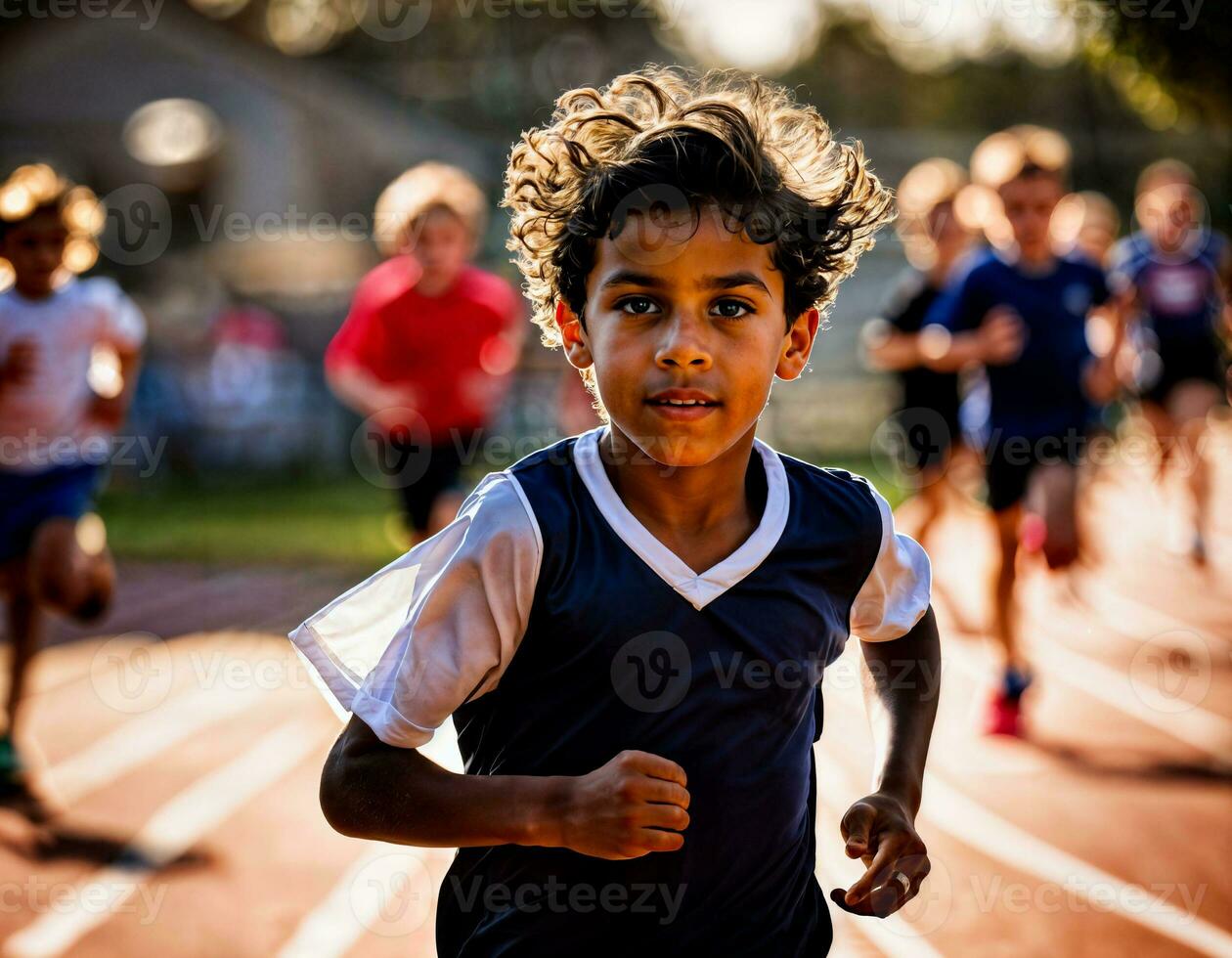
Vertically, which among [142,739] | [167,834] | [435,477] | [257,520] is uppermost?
[435,477]

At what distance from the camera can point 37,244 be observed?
5.68 meters

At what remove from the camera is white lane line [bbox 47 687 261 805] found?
5848 mm

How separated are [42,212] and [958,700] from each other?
4829 millimetres

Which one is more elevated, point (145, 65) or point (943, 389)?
point (145, 65)

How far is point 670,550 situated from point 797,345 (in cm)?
52

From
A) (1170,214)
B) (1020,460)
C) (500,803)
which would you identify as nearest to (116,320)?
(1020,460)

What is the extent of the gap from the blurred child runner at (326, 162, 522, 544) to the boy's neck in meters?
5.05

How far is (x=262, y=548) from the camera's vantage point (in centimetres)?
1241

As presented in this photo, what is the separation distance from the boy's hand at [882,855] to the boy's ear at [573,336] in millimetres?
887

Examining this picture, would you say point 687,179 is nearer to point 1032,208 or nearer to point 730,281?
point 730,281

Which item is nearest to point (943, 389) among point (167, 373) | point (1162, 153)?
point (167, 373)

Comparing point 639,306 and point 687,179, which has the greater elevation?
point 687,179

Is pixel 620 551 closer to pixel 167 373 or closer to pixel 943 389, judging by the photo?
pixel 943 389

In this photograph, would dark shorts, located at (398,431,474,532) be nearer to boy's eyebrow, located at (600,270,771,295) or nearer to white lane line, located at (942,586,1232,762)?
white lane line, located at (942,586,1232,762)
